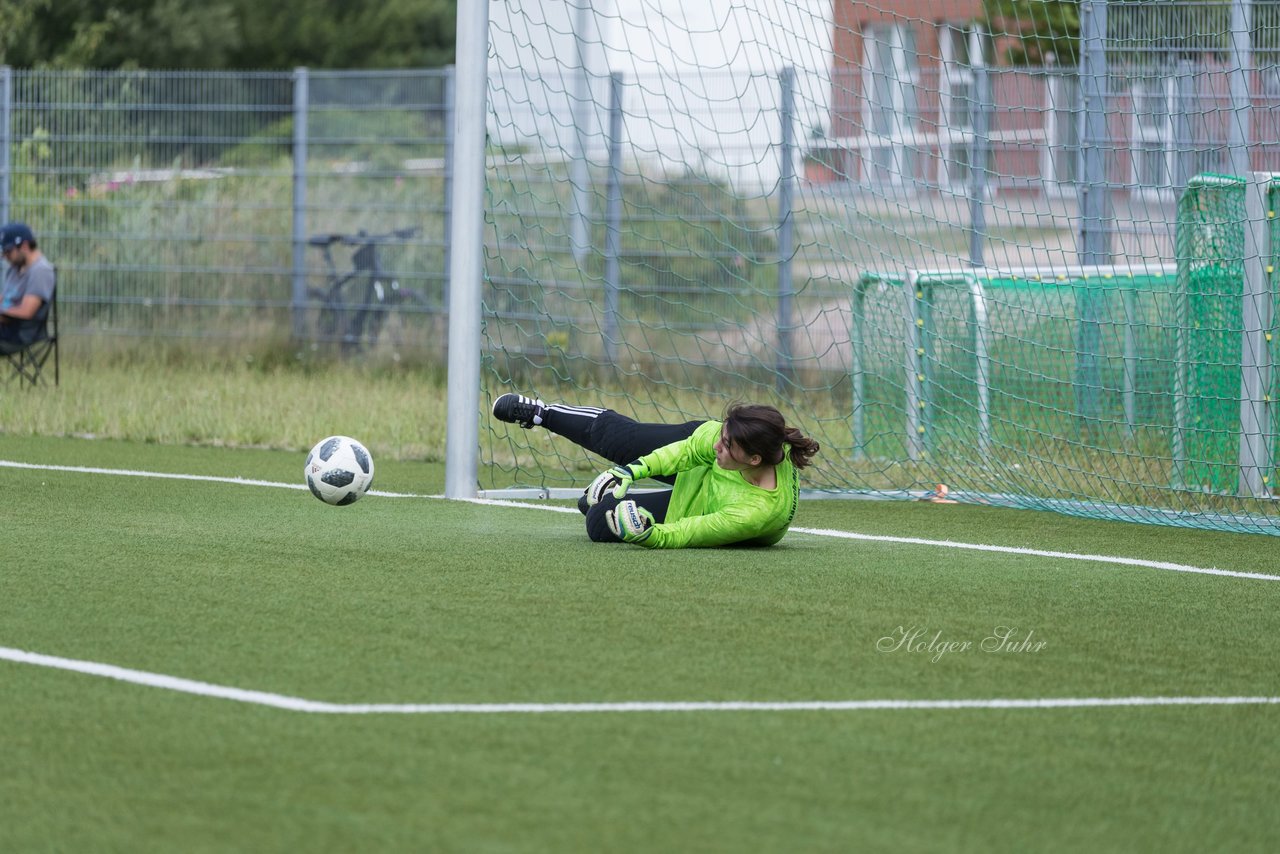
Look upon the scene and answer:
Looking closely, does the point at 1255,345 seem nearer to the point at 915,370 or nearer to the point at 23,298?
the point at 915,370

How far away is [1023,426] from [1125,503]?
64cm

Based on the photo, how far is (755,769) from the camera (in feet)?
11.5

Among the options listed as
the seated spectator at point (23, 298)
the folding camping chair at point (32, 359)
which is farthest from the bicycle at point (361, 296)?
the seated spectator at point (23, 298)

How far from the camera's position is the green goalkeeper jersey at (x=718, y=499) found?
21.2 ft

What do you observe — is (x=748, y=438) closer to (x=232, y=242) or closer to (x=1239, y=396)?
(x=1239, y=396)

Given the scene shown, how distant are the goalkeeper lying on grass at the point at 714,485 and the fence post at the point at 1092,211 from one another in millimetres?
2164

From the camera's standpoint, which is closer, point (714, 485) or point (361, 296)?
point (714, 485)

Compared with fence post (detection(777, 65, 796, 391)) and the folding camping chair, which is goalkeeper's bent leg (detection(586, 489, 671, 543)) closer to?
fence post (detection(777, 65, 796, 391))

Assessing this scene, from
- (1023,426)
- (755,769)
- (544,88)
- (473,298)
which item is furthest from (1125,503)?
(755,769)

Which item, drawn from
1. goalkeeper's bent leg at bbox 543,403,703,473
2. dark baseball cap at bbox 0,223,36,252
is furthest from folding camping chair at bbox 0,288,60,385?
goalkeeper's bent leg at bbox 543,403,703,473

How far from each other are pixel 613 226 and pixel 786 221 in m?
2.13

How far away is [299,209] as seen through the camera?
47.3 ft

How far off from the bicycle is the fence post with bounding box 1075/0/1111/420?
21.7ft

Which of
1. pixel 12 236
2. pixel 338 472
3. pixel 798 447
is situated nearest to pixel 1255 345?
pixel 798 447
